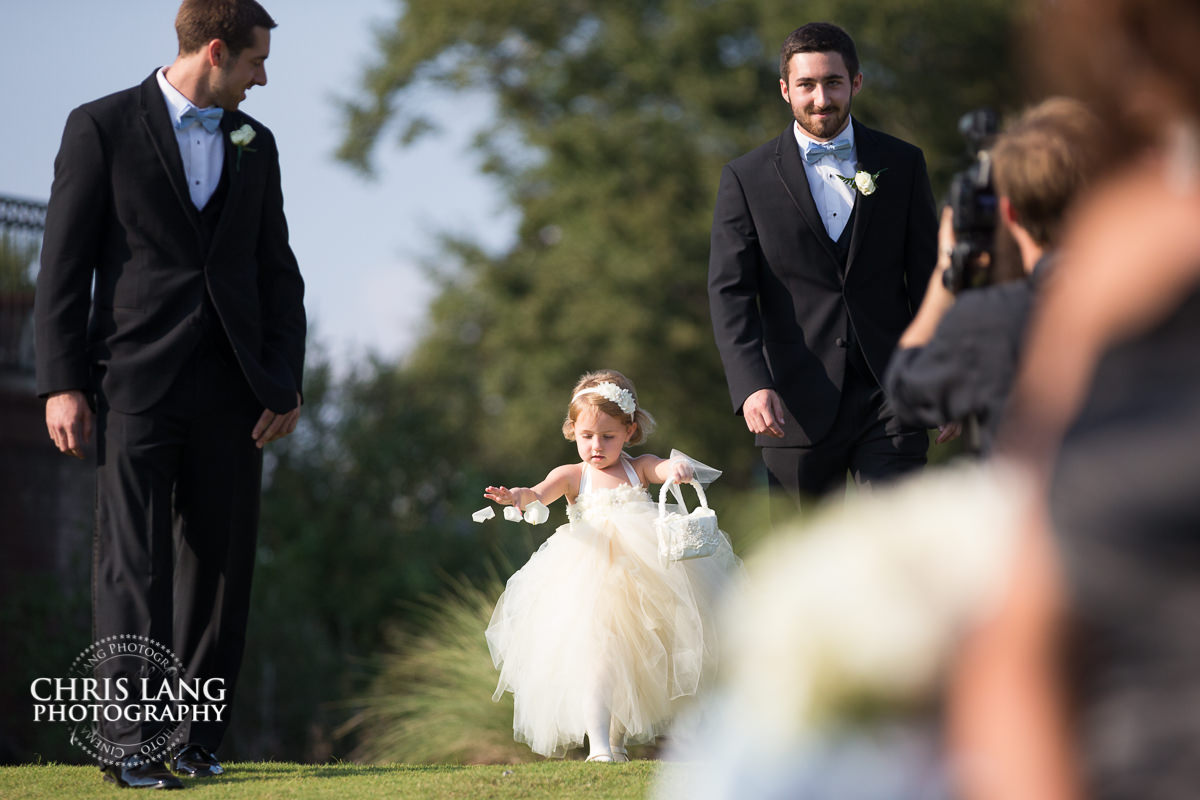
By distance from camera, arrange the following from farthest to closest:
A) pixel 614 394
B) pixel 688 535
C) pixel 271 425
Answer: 1. pixel 614 394
2. pixel 688 535
3. pixel 271 425

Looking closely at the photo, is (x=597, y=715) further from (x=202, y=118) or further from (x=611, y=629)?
(x=202, y=118)

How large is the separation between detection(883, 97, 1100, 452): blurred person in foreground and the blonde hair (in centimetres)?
335

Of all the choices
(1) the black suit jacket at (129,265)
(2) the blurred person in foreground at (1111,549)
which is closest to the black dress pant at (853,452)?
(1) the black suit jacket at (129,265)

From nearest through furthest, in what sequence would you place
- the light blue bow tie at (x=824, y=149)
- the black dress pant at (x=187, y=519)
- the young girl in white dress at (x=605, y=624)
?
1. the black dress pant at (x=187, y=519)
2. the light blue bow tie at (x=824, y=149)
3. the young girl in white dress at (x=605, y=624)

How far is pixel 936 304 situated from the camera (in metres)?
3.07

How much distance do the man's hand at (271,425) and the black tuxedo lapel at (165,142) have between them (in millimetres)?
687

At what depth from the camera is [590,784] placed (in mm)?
4758

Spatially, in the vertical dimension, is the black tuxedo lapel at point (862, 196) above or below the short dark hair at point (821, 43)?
below

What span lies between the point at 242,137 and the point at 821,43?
7.09 ft

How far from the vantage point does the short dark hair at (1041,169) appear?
2.84m

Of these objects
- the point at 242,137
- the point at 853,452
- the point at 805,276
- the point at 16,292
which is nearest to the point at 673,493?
the point at 853,452

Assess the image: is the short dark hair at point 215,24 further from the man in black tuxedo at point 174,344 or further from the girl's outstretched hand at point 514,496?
the girl's outstretched hand at point 514,496

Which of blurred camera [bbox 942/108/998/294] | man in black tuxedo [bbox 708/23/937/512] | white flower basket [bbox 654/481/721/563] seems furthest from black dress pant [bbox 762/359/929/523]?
blurred camera [bbox 942/108/998/294]
